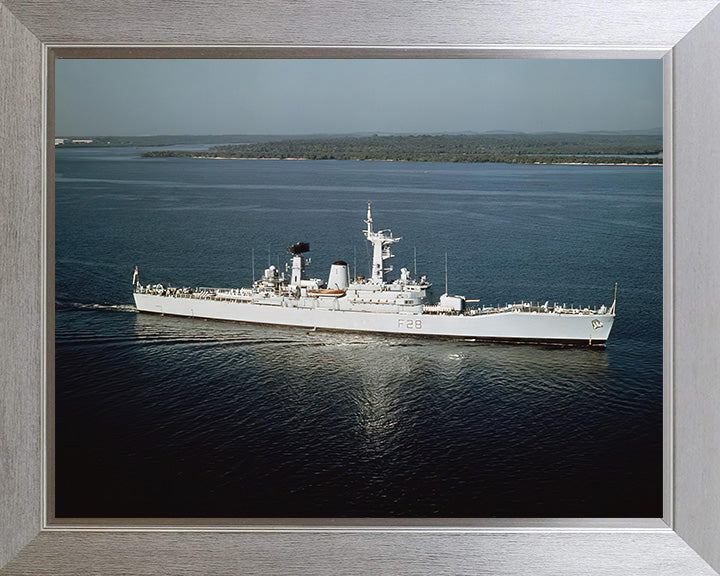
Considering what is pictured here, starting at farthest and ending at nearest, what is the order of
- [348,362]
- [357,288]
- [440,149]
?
[357,288] < [440,149] < [348,362]

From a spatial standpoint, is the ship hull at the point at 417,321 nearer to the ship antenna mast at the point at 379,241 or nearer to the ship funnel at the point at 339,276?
the ship funnel at the point at 339,276

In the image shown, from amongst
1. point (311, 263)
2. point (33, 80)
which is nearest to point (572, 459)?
point (311, 263)

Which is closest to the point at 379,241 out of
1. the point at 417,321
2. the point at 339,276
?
the point at 339,276

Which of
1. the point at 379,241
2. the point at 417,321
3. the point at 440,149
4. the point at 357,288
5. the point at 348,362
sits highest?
the point at 440,149

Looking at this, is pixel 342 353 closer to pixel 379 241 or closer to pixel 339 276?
pixel 339 276

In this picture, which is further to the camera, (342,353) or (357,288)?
(357,288)

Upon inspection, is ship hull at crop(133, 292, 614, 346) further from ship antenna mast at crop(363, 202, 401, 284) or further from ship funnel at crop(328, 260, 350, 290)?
ship antenna mast at crop(363, 202, 401, 284)

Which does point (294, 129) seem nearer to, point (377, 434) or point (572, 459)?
point (377, 434)
